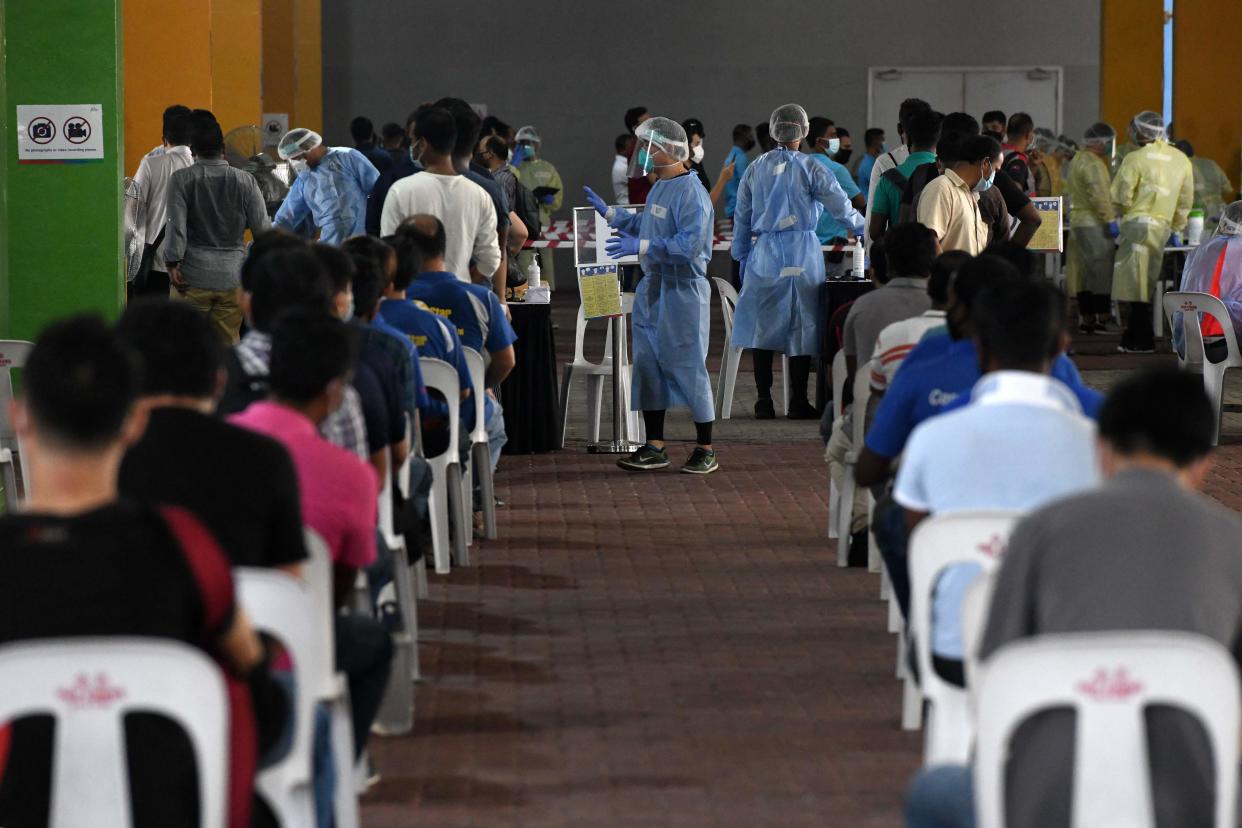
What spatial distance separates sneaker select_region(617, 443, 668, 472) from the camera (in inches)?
323

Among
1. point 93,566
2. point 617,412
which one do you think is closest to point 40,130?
point 617,412

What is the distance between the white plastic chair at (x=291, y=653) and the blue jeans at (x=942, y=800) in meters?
0.90

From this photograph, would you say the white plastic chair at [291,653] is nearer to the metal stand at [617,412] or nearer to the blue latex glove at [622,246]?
the blue latex glove at [622,246]

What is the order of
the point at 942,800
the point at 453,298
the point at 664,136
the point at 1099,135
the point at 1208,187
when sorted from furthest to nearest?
the point at 1208,187 → the point at 1099,135 → the point at 664,136 → the point at 453,298 → the point at 942,800

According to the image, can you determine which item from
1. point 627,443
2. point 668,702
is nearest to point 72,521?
point 668,702

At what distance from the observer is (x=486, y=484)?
21.3ft

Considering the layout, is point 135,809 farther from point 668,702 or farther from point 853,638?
point 853,638

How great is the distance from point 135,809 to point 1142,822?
49.9 inches

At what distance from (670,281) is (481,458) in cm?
177

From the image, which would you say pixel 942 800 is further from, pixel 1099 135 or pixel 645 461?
pixel 1099 135

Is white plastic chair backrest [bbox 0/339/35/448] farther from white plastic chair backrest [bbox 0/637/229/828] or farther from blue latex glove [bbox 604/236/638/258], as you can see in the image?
white plastic chair backrest [bbox 0/637/229/828]

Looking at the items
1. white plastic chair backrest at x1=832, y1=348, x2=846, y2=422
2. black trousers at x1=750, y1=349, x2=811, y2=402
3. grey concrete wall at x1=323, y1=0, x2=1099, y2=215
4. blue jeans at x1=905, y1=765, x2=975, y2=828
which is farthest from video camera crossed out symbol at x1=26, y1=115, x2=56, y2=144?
grey concrete wall at x1=323, y1=0, x2=1099, y2=215

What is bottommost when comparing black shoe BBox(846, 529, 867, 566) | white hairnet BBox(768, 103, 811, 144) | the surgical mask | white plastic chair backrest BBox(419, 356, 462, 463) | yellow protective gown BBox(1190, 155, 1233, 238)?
black shoe BBox(846, 529, 867, 566)

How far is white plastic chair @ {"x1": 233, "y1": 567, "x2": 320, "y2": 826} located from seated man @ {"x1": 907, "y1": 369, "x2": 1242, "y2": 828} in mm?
996
